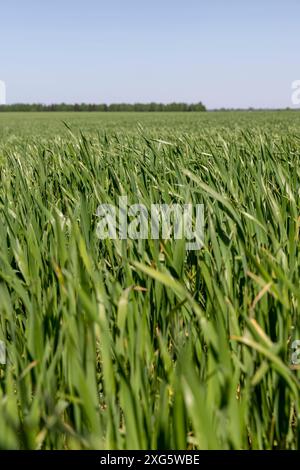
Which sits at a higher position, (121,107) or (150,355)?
(121,107)

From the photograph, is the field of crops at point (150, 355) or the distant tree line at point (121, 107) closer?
the field of crops at point (150, 355)

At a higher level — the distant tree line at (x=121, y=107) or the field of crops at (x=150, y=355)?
the distant tree line at (x=121, y=107)

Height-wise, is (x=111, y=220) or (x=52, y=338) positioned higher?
(x=111, y=220)

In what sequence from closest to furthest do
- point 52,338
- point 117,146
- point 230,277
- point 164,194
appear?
point 52,338
point 230,277
point 164,194
point 117,146

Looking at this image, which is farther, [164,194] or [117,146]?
[117,146]

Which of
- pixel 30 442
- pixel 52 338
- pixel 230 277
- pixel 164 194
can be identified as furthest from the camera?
pixel 164 194

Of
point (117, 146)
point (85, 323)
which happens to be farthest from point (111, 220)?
point (117, 146)

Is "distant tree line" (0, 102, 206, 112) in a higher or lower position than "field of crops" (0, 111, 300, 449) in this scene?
higher

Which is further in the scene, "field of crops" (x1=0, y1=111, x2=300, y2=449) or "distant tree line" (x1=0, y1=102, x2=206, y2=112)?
"distant tree line" (x1=0, y1=102, x2=206, y2=112)

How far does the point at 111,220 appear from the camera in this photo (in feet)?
5.10

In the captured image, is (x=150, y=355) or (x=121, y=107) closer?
(x=150, y=355)

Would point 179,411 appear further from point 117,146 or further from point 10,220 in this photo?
point 117,146
